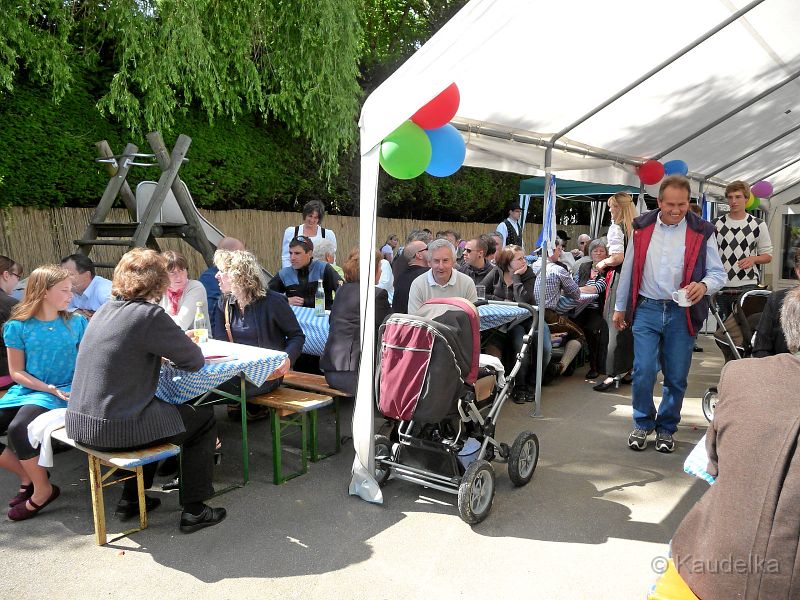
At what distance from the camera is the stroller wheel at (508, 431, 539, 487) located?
404 centimetres

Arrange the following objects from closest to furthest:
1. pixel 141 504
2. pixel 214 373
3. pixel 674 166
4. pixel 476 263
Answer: pixel 141 504
pixel 214 373
pixel 476 263
pixel 674 166

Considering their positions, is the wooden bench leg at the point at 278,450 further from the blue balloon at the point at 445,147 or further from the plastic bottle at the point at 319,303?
the blue balloon at the point at 445,147

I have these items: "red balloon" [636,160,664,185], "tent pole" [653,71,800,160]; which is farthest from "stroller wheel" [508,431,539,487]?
"tent pole" [653,71,800,160]

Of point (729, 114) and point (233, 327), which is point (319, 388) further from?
point (729, 114)

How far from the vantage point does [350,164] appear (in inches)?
529

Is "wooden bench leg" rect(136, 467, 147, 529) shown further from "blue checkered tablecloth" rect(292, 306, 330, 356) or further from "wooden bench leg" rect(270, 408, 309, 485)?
"blue checkered tablecloth" rect(292, 306, 330, 356)

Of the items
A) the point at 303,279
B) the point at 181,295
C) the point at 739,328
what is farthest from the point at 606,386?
the point at 181,295

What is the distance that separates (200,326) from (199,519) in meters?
1.51

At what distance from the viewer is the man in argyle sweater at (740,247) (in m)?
6.62

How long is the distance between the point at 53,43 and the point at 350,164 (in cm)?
702

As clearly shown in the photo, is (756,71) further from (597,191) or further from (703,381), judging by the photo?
(597,191)

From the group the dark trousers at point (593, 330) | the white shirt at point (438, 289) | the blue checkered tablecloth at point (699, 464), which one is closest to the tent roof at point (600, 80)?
the white shirt at point (438, 289)

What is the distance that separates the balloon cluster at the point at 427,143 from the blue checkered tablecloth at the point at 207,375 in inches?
56.6

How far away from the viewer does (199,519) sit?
362 cm
